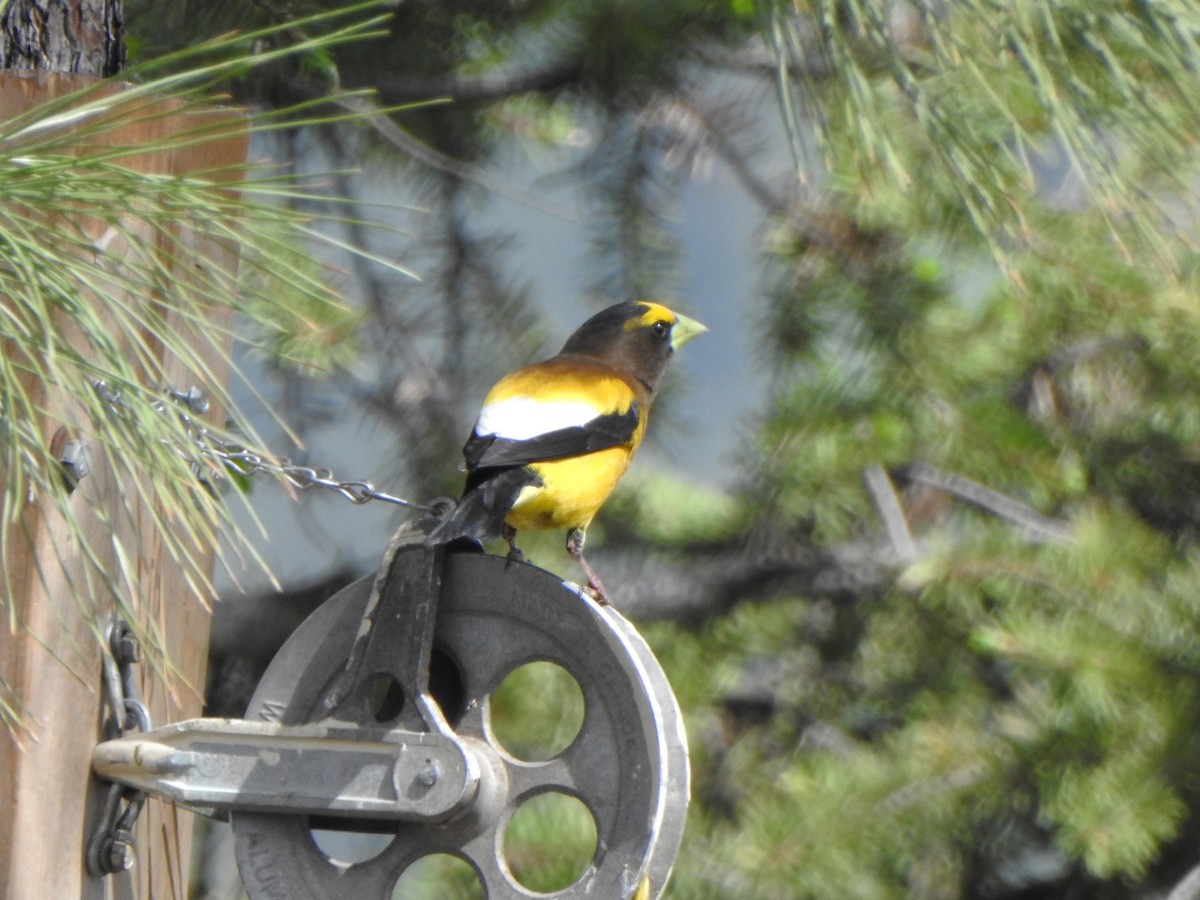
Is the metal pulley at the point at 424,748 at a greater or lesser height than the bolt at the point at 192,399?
lesser

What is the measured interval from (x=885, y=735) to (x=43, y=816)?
1.75m

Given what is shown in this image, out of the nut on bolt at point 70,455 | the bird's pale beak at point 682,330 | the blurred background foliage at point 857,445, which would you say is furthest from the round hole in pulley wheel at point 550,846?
the nut on bolt at point 70,455

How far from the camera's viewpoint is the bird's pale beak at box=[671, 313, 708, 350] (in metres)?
2.88

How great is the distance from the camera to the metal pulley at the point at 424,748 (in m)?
1.59

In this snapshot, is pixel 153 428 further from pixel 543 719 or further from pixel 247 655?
pixel 247 655

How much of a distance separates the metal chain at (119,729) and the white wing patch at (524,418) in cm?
71

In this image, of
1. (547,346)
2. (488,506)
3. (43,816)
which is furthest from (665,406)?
(43,816)

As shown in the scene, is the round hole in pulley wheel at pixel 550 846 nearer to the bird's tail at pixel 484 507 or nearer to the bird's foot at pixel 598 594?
the bird's foot at pixel 598 594

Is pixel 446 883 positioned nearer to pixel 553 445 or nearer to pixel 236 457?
pixel 553 445

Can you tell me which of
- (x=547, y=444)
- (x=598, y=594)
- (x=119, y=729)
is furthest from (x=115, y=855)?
(x=547, y=444)

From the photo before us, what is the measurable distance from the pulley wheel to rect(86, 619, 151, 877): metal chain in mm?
135

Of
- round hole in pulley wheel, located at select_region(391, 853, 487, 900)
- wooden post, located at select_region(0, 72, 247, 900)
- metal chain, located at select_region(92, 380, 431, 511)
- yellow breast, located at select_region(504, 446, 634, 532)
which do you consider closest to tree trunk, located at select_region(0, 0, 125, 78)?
wooden post, located at select_region(0, 72, 247, 900)

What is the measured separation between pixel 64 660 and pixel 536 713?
145cm

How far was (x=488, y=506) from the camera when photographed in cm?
206
